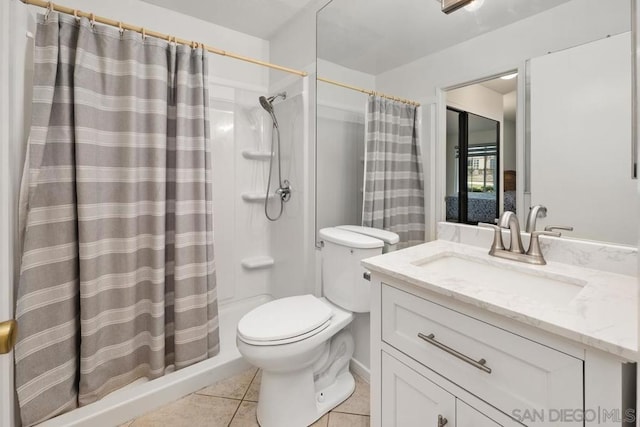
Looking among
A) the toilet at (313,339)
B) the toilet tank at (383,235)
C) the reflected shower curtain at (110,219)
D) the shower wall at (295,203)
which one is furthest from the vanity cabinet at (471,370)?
the reflected shower curtain at (110,219)

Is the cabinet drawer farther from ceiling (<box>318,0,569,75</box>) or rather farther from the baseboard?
ceiling (<box>318,0,569,75</box>)

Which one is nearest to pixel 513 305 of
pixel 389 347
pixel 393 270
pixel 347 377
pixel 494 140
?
pixel 393 270

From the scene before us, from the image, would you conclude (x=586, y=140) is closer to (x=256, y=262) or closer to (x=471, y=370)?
(x=471, y=370)

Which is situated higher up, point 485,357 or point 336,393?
point 485,357

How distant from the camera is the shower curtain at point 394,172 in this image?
4.77ft

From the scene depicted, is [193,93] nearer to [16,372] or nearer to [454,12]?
[454,12]

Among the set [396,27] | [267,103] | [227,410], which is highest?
[396,27]

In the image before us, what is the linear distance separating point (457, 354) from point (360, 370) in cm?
108

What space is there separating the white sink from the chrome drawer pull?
178mm

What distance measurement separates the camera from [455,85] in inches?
50.2

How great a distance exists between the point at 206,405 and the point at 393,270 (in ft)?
4.19

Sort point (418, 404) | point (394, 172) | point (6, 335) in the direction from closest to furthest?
point (6, 335) < point (418, 404) < point (394, 172)

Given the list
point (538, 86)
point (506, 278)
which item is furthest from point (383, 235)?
point (538, 86)

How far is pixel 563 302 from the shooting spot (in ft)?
2.65
